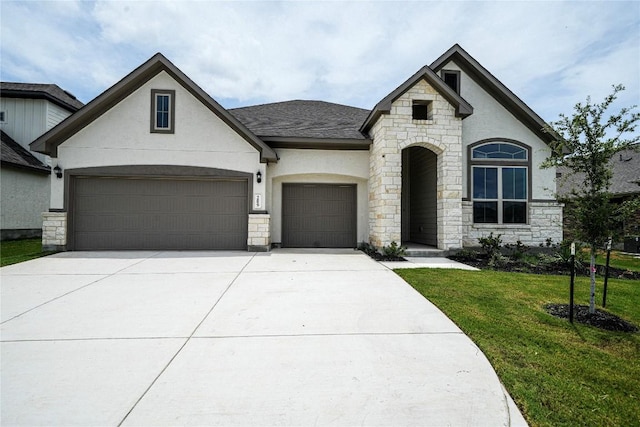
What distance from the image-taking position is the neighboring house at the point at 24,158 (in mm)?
13906

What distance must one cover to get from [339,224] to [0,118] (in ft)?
62.5

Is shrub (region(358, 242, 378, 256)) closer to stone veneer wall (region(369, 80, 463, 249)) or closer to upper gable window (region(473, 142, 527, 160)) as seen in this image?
stone veneer wall (region(369, 80, 463, 249))

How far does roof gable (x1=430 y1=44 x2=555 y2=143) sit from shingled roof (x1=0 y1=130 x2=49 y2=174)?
→ 18069mm

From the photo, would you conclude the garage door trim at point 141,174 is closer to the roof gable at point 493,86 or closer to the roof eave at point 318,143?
the roof eave at point 318,143

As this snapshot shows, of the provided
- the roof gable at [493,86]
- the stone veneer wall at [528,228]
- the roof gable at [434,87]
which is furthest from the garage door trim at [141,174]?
the roof gable at [493,86]

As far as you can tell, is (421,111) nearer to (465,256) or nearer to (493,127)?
(493,127)

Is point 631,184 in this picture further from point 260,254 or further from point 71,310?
point 71,310

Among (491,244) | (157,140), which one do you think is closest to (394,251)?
(491,244)

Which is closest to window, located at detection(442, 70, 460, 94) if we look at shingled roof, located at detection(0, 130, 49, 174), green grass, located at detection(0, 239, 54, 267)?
green grass, located at detection(0, 239, 54, 267)

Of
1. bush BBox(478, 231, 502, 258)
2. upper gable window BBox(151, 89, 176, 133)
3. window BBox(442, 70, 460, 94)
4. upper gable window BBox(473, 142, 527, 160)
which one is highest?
window BBox(442, 70, 460, 94)

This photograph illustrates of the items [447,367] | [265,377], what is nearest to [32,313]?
[265,377]

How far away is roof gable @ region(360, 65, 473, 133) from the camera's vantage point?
9.86m

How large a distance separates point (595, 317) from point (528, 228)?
729 centimetres

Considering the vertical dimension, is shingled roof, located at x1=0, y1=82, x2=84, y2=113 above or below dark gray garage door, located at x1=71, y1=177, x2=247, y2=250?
above
